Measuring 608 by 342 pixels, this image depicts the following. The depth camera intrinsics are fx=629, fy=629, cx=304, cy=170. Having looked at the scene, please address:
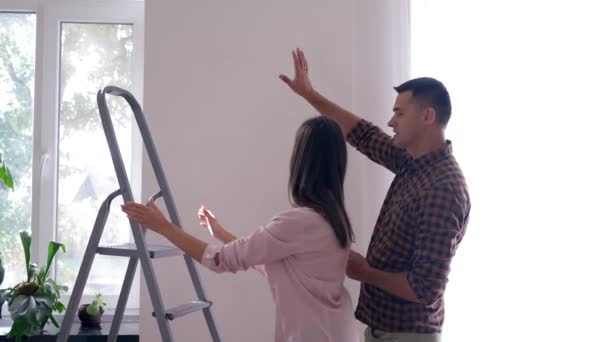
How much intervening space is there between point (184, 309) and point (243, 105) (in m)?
1.08

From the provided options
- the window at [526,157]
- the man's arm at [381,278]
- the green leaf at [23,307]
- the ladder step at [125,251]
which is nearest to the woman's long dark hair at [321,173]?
the man's arm at [381,278]

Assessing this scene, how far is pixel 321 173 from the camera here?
68.6 inches

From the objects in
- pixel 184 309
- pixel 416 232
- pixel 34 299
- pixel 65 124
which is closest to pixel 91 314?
pixel 34 299

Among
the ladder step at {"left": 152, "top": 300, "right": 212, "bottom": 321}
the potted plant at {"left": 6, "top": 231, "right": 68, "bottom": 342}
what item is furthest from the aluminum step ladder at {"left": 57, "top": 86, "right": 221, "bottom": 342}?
the potted plant at {"left": 6, "top": 231, "right": 68, "bottom": 342}

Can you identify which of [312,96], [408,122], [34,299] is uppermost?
[312,96]

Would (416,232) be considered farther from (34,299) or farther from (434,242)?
(34,299)

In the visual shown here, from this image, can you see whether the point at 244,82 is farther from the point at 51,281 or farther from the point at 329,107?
the point at 51,281

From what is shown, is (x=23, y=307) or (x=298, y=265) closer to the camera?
(x=298, y=265)

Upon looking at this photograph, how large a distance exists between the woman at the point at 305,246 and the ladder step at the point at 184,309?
0.27 metres

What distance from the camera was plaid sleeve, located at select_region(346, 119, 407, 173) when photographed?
2090mm

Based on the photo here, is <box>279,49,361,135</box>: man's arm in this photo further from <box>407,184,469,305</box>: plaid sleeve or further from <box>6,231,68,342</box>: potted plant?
<box>6,231,68,342</box>: potted plant

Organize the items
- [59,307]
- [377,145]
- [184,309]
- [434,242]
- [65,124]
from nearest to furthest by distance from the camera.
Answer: [434,242] < [184,309] < [377,145] < [59,307] < [65,124]

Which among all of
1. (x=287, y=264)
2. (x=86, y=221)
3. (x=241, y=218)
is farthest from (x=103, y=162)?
(x=287, y=264)

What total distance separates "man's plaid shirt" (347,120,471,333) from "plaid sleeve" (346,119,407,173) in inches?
4.0
